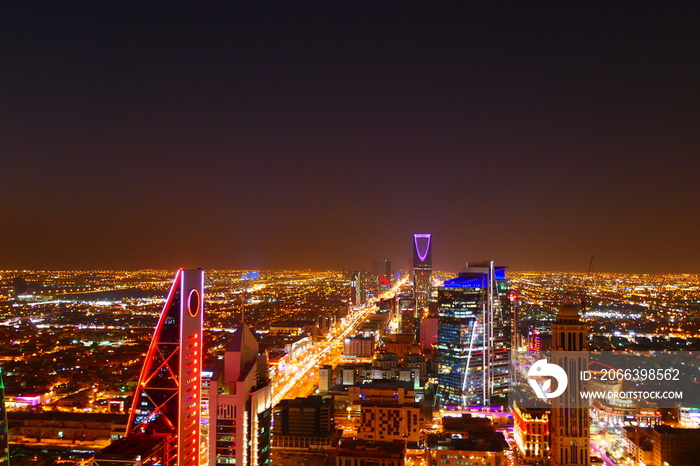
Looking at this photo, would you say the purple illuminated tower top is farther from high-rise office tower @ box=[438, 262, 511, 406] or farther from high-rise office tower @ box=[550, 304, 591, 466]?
high-rise office tower @ box=[550, 304, 591, 466]

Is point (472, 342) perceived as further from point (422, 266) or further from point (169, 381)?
point (422, 266)

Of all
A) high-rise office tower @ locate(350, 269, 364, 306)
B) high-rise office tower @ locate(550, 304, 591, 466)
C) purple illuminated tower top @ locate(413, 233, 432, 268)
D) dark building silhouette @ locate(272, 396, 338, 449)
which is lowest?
dark building silhouette @ locate(272, 396, 338, 449)

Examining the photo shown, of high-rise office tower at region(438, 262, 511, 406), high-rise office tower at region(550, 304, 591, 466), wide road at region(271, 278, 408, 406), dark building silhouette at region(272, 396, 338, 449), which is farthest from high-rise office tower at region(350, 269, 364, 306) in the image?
high-rise office tower at region(550, 304, 591, 466)

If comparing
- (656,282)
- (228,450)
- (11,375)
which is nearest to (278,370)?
(11,375)

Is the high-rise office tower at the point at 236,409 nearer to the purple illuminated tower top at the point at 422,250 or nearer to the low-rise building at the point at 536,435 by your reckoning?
the low-rise building at the point at 536,435

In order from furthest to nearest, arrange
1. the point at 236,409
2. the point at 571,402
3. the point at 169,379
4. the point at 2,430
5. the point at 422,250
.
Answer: the point at 422,250, the point at 571,402, the point at 236,409, the point at 169,379, the point at 2,430

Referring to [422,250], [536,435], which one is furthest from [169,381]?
[422,250]

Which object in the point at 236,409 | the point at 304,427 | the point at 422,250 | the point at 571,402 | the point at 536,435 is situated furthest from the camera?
the point at 422,250
